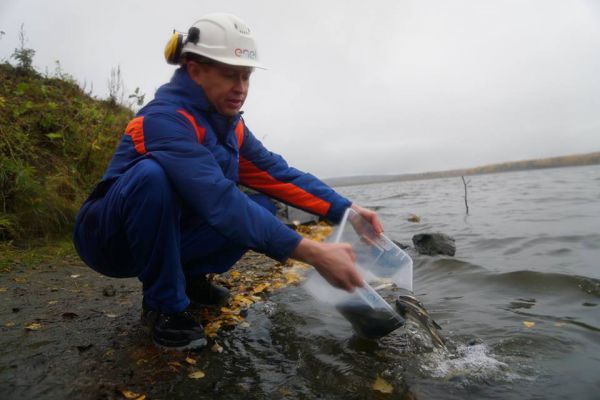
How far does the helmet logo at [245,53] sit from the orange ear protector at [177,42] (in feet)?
0.76

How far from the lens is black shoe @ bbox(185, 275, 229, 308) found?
299 cm

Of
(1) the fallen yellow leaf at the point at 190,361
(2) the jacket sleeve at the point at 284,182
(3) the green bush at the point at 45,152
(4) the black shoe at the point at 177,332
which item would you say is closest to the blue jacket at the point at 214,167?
(2) the jacket sleeve at the point at 284,182

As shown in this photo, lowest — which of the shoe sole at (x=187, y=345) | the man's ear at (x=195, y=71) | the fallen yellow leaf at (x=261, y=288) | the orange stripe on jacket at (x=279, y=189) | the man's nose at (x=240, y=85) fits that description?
the fallen yellow leaf at (x=261, y=288)

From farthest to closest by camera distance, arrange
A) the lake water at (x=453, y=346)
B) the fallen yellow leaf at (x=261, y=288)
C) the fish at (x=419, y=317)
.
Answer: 1. the fallen yellow leaf at (x=261, y=288)
2. the fish at (x=419, y=317)
3. the lake water at (x=453, y=346)

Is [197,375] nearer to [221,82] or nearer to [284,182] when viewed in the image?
[284,182]

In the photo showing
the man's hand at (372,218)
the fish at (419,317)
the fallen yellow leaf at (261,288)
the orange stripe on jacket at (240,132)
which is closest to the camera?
the fish at (419,317)

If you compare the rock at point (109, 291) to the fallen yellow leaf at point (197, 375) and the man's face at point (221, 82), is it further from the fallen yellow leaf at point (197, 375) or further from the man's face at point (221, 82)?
the man's face at point (221, 82)

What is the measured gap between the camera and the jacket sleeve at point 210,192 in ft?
6.08

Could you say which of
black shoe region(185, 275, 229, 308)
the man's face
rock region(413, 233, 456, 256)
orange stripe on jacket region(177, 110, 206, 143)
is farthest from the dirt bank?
rock region(413, 233, 456, 256)

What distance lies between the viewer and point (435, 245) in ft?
19.0

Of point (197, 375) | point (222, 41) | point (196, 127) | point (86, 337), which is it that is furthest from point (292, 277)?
point (222, 41)

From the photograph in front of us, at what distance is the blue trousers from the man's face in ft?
1.78

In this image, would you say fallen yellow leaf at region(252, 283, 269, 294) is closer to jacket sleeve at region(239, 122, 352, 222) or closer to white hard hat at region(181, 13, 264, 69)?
jacket sleeve at region(239, 122, 352, 222)

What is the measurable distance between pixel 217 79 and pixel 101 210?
97 cm
